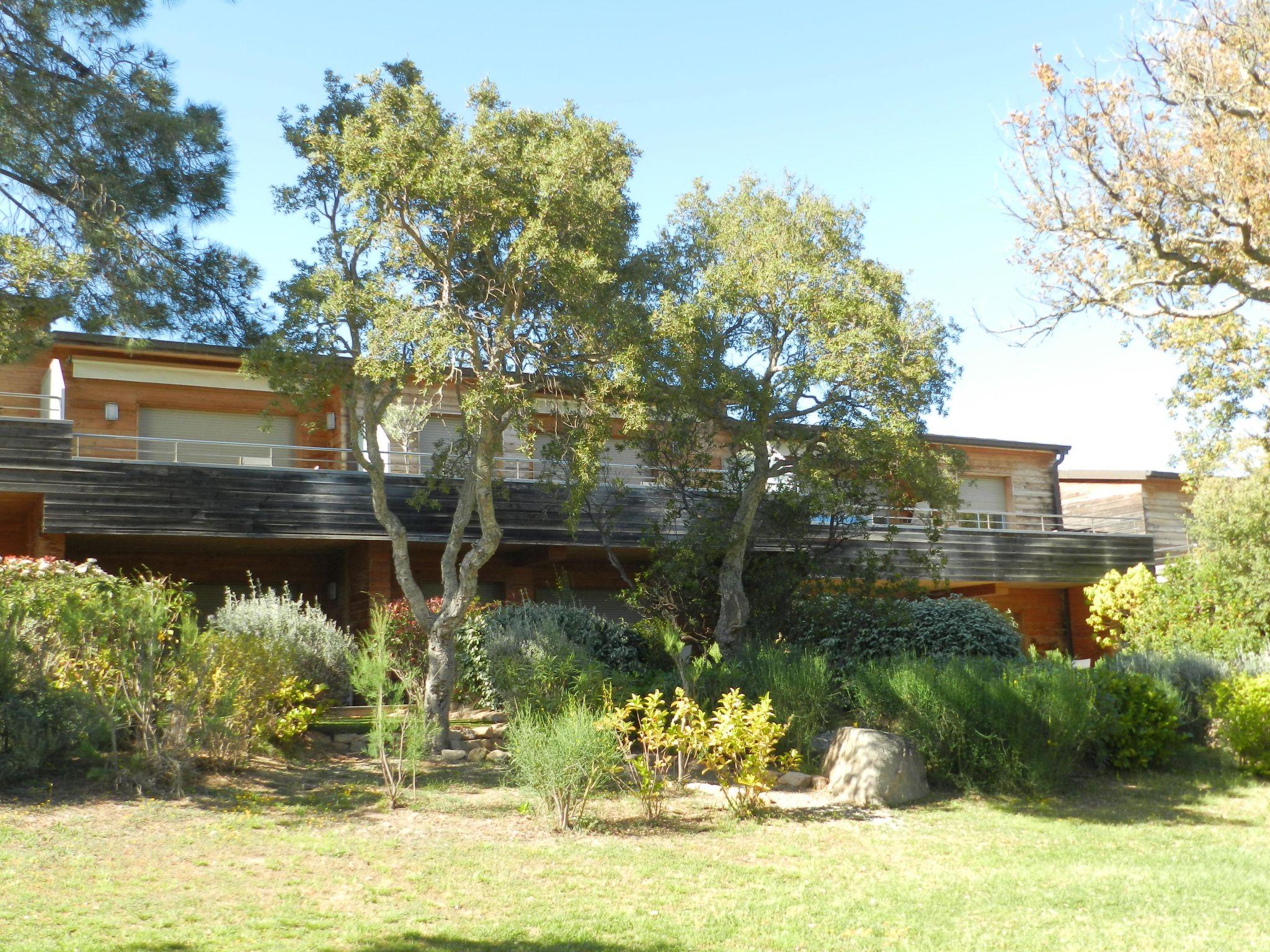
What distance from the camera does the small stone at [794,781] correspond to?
10.4 metres

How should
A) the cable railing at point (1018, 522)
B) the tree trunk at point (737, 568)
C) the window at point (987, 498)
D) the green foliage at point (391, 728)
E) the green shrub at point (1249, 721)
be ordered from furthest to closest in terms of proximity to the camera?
the window at point (987, 498)
the cable railing at point (1018, 522)
the tree trunk at point (737, 568)
the green shrub at point (1249, 721)
the green foliage at point (391, 728)

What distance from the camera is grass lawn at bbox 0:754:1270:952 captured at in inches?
233

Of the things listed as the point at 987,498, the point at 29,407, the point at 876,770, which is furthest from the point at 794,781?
the point at 987,498

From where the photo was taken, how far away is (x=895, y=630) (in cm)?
1562

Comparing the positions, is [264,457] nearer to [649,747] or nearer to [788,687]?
[788,687]

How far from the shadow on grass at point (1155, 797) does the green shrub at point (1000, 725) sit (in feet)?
0.95

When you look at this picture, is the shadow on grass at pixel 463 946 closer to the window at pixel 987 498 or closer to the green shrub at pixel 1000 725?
the green shrub at pixel 1000 725

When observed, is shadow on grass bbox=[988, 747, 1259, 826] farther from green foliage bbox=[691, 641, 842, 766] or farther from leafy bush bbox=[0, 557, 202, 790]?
leafy bush bbox=[0, 557, 202, 790]

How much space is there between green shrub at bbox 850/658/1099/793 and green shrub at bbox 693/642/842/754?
0.87 meters

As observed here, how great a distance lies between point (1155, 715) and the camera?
11.2 m

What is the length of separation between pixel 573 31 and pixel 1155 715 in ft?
32.3

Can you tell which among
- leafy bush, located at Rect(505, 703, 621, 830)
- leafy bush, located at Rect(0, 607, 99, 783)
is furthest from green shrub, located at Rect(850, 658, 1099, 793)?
leafy bush, located at Rect(0, 607, 99, 783)

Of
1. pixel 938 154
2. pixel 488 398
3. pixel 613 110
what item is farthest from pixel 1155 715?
pixel 613 110

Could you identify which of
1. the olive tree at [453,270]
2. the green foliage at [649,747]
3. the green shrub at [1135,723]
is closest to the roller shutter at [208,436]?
the olive tree at [453,270]
